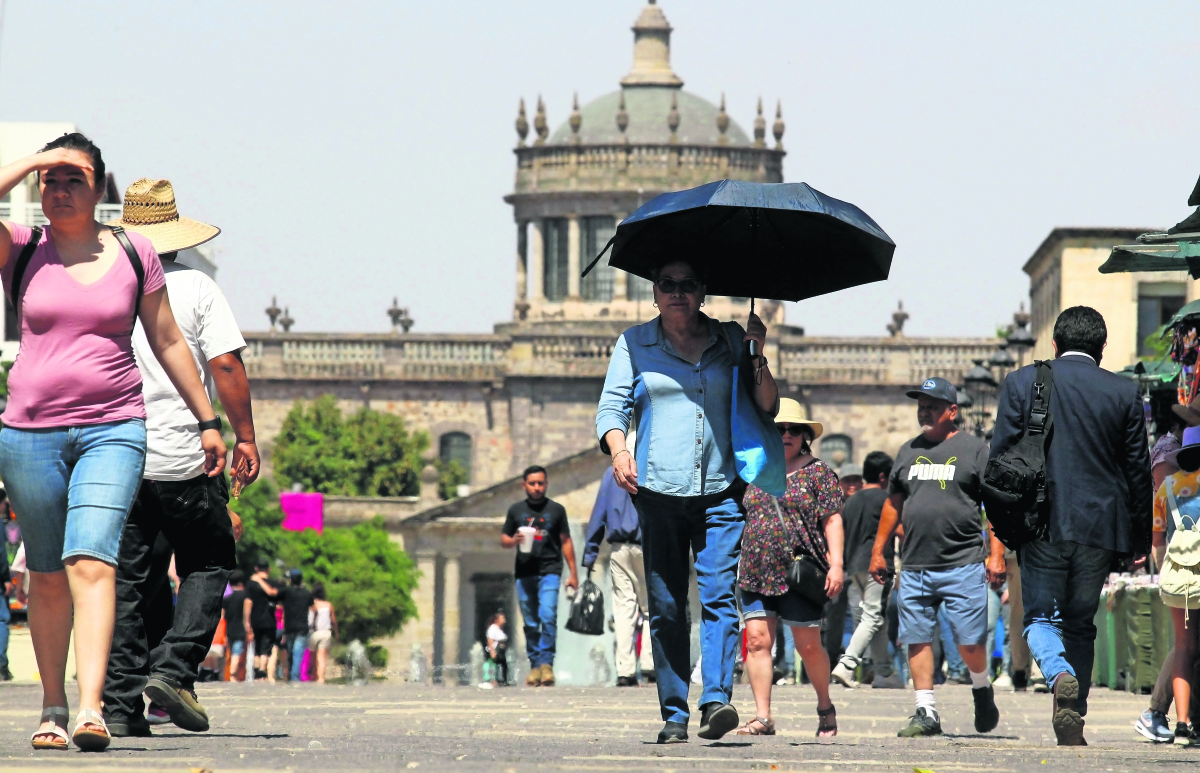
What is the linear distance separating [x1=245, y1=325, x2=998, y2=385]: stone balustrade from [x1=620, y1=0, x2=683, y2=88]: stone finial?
518 inches

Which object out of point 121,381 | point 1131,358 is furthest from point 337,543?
point 121,381

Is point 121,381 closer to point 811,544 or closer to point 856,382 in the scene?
point 811,544

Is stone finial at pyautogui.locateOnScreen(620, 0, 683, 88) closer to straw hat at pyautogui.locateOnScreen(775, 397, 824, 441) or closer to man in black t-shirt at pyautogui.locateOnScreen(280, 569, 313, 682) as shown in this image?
man in black t-shirt at pyautogui.locateOnScreen(280, 569, 313, 682)

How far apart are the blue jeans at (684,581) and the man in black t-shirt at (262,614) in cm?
1406

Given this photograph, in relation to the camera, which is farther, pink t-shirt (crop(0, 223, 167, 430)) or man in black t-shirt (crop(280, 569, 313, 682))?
man in black t-shirt (crop(280, 569, 313, 682))

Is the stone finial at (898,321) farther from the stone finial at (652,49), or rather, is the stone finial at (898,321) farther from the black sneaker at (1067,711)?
the black sneaker at (1067,711)

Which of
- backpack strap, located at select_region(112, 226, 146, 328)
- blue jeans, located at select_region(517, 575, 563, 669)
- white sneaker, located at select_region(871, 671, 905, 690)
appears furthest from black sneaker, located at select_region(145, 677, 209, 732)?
white sneaker, located at select_region(871, 671, 905, 690)

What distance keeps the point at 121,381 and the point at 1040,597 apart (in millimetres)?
3925

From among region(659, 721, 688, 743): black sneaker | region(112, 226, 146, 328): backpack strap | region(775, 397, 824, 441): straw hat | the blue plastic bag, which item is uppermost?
region(112, 226, 146, 328): backpack strap

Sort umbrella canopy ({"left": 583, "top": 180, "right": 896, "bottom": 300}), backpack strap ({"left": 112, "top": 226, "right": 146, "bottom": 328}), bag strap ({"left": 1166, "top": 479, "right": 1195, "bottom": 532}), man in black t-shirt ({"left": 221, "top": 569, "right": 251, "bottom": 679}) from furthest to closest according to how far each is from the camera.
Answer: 1. man in black t-shirt ({"left": 221, "top": 569, "right": 251, "bottom": 679})
2. bag strap ({"left": 1166, "top": 479, "right": 1195, "bottom": 532})
3. umbrella canopy ({"left": 583, "top": 180, "right": 896, "bottom": 300})
4. backpack strap ({"left": 112, "top": 226, "right": 146, "bottom": 328})

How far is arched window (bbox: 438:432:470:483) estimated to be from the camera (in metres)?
85.4

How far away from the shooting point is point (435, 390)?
8500 centimetres

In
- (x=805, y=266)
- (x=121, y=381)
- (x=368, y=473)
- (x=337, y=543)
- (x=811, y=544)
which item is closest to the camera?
(x=121, y=381)

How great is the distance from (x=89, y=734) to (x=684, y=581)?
265cm
